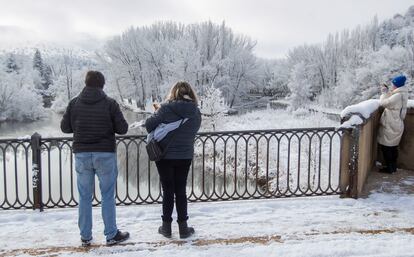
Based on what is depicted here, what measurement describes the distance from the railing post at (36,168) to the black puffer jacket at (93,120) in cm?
144

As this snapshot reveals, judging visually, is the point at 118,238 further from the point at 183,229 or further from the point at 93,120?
the point at 93,120

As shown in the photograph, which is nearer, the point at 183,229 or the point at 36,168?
the point at 183,229

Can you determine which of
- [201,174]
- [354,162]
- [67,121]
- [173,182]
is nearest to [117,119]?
[67,121]

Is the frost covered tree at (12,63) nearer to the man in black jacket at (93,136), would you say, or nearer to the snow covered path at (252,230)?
the snow covered path at (252,230)

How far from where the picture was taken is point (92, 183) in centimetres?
446

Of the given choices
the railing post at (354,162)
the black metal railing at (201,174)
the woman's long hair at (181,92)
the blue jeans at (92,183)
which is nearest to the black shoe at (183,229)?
the blue jeans at (92,183)

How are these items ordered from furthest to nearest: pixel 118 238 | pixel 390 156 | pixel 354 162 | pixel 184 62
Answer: pixel 184 62
pixel 390 156
pixel 354 162
pixel 118 238

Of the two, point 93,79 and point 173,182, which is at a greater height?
point 93,79

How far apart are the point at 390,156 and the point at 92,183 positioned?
5.09m

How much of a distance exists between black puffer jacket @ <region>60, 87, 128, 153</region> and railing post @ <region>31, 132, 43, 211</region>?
1.44m

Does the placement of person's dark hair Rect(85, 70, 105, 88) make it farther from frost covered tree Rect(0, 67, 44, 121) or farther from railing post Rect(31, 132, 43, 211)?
frost covered tree Rect(0, 67, 44, 121)

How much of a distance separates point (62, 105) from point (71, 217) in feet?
163

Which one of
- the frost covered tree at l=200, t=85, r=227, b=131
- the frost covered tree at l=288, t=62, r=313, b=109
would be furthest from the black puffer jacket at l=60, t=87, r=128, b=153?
the frost covered tree at l=288, t=62, r=313, b=109

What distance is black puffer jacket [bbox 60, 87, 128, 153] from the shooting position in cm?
426
